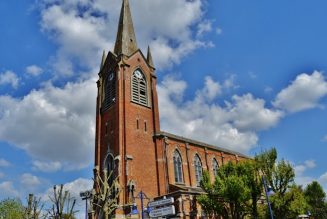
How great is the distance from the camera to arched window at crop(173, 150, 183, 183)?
135 feet

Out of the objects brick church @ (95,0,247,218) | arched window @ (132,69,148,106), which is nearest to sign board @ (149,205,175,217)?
brick church @ (95,0,247,218)

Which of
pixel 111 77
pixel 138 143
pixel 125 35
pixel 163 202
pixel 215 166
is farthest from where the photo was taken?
pixel 215 166

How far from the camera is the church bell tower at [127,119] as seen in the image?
36.2 metres

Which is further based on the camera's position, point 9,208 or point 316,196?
point 9,208

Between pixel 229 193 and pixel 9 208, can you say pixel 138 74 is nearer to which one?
pixel 229 193

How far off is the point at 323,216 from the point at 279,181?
25.5 m

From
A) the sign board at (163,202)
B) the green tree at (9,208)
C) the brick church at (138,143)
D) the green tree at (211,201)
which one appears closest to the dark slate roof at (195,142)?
the brick church at (138,143)

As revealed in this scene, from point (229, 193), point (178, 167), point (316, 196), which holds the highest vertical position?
point (178, 167)

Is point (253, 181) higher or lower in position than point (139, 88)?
lower

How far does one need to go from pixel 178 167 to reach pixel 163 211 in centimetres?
2020

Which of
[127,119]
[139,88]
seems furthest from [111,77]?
[127,119]

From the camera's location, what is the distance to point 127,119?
128 feet

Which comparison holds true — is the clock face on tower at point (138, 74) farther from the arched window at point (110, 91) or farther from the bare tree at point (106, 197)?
the bare tree at point (106, 197)

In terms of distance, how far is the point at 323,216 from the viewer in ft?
160
